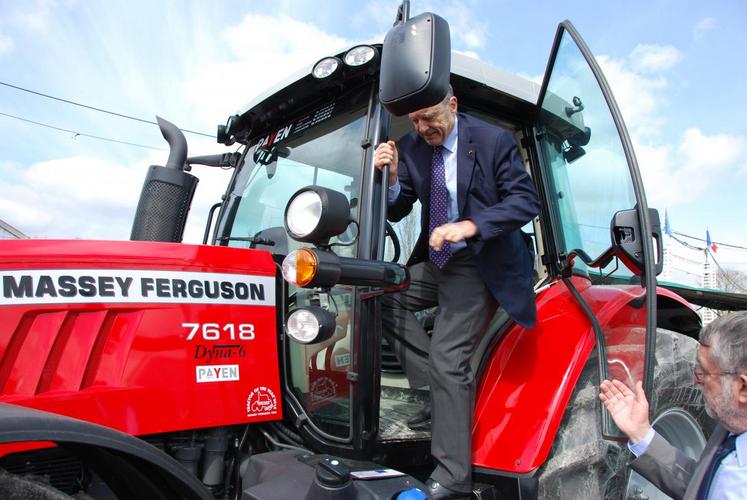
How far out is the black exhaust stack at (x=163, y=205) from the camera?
2259mm

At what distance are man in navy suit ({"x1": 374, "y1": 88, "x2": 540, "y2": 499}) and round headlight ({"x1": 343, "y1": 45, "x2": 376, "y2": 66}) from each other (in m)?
0.29

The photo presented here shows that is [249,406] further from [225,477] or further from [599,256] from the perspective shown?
[599,256]

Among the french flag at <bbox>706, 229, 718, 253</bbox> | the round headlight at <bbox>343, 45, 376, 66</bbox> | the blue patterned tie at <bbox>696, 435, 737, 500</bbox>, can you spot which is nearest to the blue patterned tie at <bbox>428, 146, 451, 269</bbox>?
the round headlight at <bbox>343, 45, 376, 66</bbox>

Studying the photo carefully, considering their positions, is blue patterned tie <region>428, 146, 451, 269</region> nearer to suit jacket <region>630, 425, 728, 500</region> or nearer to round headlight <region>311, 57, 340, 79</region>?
round headlight <region>311, 57, 340, 79</region>

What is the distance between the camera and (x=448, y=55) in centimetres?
152

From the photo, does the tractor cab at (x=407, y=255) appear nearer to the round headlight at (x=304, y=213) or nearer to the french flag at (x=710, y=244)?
the round headlight at (x=304, y=213)

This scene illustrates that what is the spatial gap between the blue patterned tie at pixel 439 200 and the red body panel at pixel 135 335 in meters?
0.70

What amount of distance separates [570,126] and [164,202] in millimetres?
1768

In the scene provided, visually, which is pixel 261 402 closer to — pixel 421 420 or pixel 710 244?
pixel 421 420

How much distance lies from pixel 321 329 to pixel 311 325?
44 mm

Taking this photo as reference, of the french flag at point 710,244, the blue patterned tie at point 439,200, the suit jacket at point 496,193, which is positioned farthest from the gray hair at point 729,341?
the french flag at point 710,244

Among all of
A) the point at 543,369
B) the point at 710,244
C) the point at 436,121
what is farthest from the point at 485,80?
the point at 710,244

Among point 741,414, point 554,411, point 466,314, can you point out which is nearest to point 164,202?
point 466,314

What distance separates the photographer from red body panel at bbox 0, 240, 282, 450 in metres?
1.53
